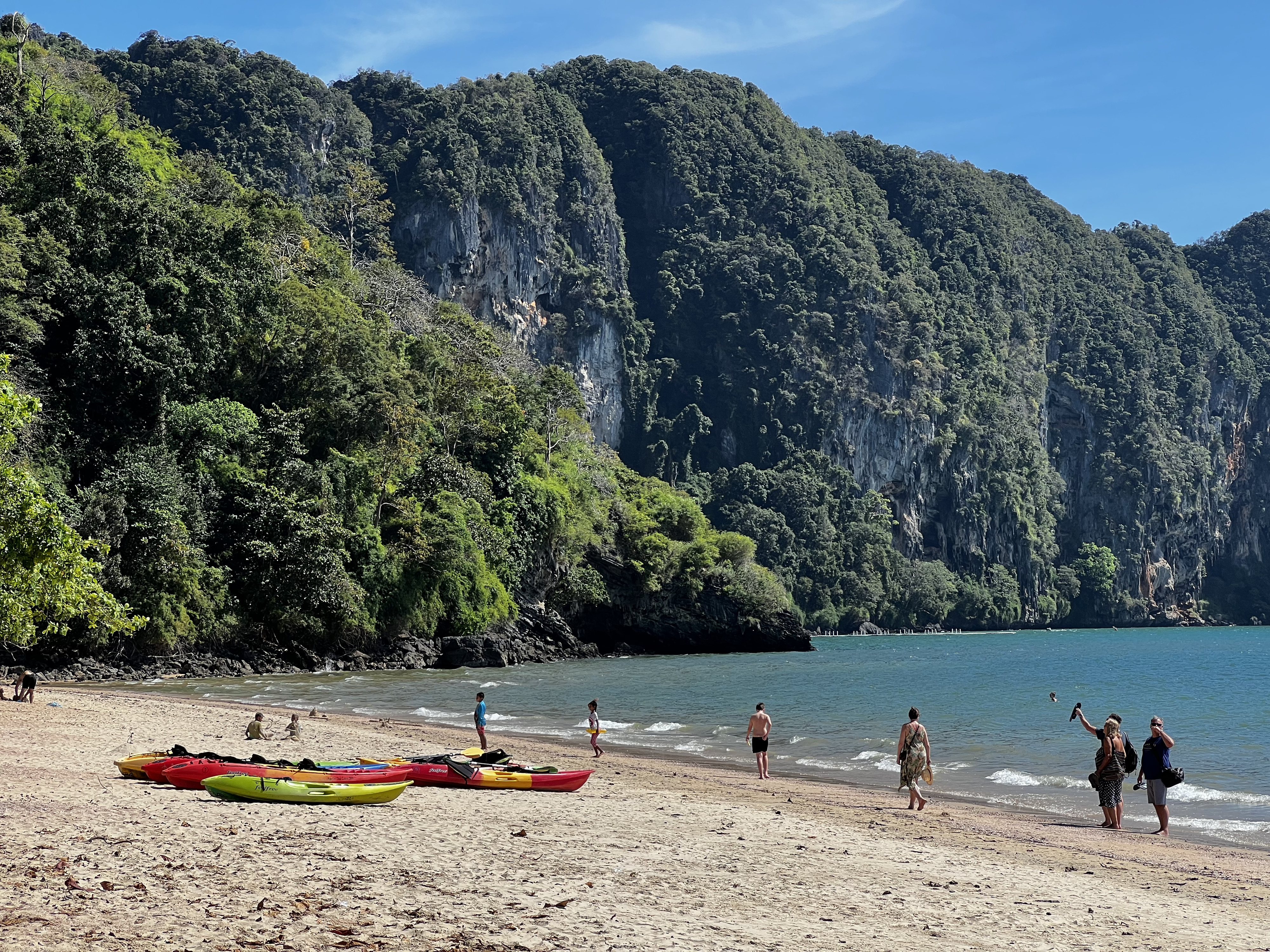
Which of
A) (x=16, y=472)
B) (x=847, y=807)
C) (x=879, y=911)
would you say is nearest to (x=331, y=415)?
(x=16, y=472)

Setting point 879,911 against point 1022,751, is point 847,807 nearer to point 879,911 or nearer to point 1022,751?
point 879,911

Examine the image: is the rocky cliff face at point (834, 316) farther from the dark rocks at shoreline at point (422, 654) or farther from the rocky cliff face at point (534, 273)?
the dark rocks at shoreline at point (422, 654)

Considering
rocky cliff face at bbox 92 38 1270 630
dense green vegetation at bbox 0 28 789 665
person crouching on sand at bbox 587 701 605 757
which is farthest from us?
rocky cliff face at bbox 92 38 1270 630

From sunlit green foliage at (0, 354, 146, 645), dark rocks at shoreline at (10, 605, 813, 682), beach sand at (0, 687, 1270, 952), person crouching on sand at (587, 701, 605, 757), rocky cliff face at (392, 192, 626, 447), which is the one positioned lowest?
dark rocks at shoreline at (10, 605, 813, 682)

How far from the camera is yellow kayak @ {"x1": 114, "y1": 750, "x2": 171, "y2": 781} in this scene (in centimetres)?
1352

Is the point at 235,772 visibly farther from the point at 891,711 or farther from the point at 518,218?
the point at 518,218

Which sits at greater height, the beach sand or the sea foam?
the beach sand

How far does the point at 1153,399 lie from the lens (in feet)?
550

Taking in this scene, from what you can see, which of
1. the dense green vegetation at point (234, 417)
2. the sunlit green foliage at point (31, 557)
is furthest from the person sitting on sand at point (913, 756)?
the dense green vegetation at point (234, 417)

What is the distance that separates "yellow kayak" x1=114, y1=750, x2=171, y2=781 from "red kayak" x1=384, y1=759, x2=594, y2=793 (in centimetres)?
310

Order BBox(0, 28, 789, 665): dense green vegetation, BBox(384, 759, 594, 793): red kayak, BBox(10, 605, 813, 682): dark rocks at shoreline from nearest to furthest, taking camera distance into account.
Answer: BBox(384, 759, 594, 793): red kayak < BBox(10, 605, 813, 682): dark rocks at shoreline < BBox(0, 28, 789, 665): dense green vegetation

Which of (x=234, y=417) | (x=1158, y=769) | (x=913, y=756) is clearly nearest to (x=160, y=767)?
(x=913, y=756)

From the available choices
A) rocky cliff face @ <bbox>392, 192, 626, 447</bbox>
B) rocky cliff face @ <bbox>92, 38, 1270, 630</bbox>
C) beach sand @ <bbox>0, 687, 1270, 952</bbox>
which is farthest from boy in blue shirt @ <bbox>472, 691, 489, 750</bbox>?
rocky cliff face @ <bbox>92, 38, 1270, 630</bbox>

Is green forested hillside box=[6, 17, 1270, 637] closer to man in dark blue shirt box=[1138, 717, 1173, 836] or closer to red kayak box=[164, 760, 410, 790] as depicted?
man in dark blue shirt box=[1138, 717, 1173, 836]
